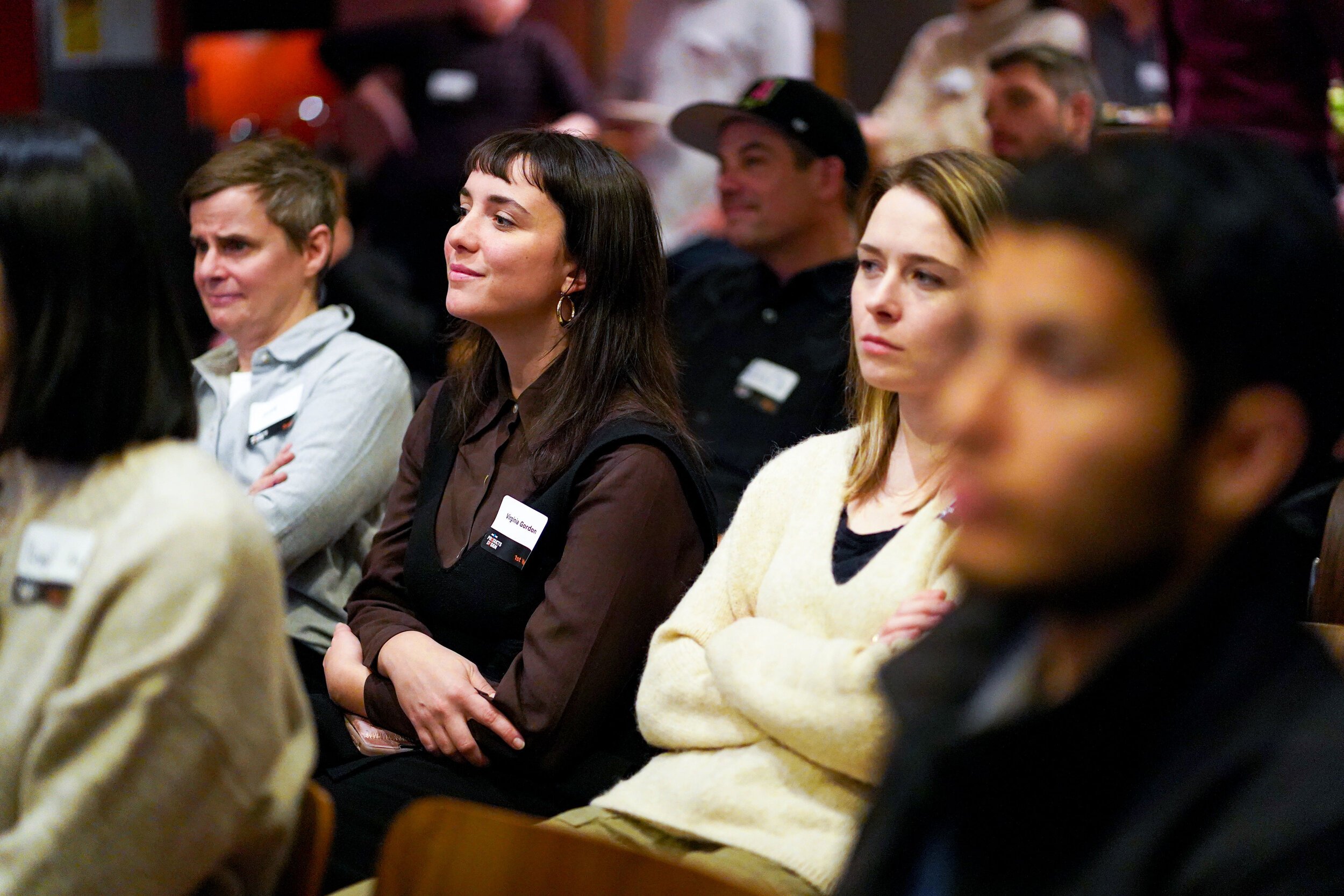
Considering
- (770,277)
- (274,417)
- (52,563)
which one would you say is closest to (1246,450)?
(52,563)

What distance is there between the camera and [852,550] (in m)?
1.75

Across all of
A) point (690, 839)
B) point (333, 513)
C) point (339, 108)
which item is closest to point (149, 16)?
point (339, 108)

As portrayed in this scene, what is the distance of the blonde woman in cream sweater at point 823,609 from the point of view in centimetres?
156

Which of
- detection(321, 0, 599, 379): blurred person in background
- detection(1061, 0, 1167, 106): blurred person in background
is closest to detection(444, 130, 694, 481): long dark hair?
detection(321, 0, 599, 379): blurred person in background

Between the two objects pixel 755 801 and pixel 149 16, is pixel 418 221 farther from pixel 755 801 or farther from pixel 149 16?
pixel 755 801

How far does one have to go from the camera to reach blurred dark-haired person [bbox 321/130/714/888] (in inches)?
76.2

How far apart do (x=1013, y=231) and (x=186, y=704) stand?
0.87 metres

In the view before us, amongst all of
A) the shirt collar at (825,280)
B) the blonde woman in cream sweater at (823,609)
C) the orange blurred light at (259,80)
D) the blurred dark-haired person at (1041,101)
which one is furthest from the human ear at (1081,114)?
the orange blurred light at (259,80)

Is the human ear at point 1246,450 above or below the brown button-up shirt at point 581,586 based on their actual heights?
above

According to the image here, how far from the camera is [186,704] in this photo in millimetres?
1249

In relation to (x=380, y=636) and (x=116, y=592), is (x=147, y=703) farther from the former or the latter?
(x=380, y=636)

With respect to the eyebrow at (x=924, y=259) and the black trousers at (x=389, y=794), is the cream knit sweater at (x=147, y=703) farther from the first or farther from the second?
the eyebrow at (x=924, y=259)

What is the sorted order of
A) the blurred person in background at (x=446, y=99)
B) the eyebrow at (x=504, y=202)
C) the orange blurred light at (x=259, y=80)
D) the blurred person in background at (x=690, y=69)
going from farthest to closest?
the orange blurred light at (x=259, y=80) < the blurred person in background at (x=446, y=99) < the blurred person in background at (x=690, y=69) < the eyebrow at (x=504, y=202)

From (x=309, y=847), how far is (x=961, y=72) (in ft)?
11.7
